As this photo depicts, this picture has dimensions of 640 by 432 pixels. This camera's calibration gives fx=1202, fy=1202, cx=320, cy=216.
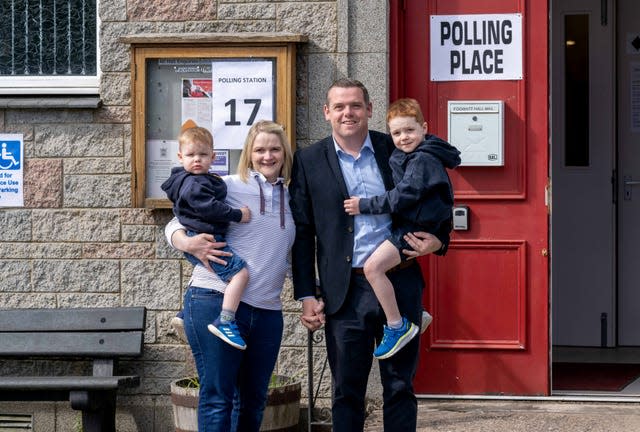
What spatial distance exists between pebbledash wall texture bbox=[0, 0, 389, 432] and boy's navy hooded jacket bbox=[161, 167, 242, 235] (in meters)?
1.83

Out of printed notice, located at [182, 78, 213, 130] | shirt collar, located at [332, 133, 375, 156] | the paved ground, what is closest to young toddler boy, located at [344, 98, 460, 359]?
shirt collar, located at [332, 133, 375, 156]

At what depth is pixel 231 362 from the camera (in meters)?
5.02

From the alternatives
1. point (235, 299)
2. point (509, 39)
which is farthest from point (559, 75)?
point (235, 299)

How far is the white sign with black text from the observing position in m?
6.96

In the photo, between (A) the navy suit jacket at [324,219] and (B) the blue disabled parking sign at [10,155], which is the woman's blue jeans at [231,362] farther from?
(B) the blue disabled parking sign at [10,155]

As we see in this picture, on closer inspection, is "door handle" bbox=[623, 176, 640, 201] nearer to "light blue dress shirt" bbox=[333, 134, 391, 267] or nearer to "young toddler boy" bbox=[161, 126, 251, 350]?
"light blue dress shirt" bbox=[333, 134, 391, 267]

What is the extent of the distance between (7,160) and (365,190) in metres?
2.80

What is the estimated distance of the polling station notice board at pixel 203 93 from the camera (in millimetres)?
6707

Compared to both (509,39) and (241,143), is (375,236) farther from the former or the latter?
(509,39)

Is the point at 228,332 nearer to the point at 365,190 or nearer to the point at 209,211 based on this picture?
the point at 209,211

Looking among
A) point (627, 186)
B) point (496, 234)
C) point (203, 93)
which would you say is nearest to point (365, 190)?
point (203, 93)

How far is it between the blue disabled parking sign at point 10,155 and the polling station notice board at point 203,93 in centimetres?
70

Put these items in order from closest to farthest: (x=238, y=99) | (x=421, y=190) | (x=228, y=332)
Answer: (x=421, y=190) → (x=228, y=332) → (x=238, y=99)

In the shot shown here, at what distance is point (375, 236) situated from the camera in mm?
5004
